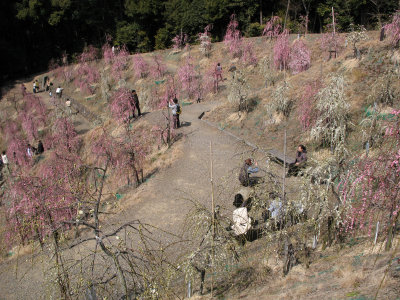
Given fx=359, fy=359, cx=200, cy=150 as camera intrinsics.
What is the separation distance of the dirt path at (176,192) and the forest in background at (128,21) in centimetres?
1868

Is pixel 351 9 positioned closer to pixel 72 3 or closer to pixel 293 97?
pixel 293 97

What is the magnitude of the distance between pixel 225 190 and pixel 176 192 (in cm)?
184

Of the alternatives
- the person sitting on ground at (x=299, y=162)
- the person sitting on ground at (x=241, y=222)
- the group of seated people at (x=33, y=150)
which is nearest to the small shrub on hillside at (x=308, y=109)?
the person sitting on ground at (x=299, y=162)

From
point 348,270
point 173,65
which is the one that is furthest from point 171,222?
point 173,65

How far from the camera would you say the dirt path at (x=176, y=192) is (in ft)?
A: 29.2

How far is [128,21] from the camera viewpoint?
38.3 meters

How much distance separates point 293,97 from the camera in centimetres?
1472

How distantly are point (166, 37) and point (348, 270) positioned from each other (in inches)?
1271

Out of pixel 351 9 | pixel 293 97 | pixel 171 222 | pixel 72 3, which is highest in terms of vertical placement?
pixel 72 3

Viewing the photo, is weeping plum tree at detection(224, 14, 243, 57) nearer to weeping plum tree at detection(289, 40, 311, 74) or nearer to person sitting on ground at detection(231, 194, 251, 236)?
weeping plum tree at detection(289, 40, 311, 74)

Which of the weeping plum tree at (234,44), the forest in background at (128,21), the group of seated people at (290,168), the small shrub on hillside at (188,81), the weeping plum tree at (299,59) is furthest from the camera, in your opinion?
the forest in background at (128,21)

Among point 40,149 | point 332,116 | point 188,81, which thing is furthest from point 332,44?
point 40,149

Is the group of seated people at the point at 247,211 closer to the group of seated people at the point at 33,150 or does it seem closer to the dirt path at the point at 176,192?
the dirt path at the point at 176,192

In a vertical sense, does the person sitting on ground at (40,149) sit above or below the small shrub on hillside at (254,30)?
below
